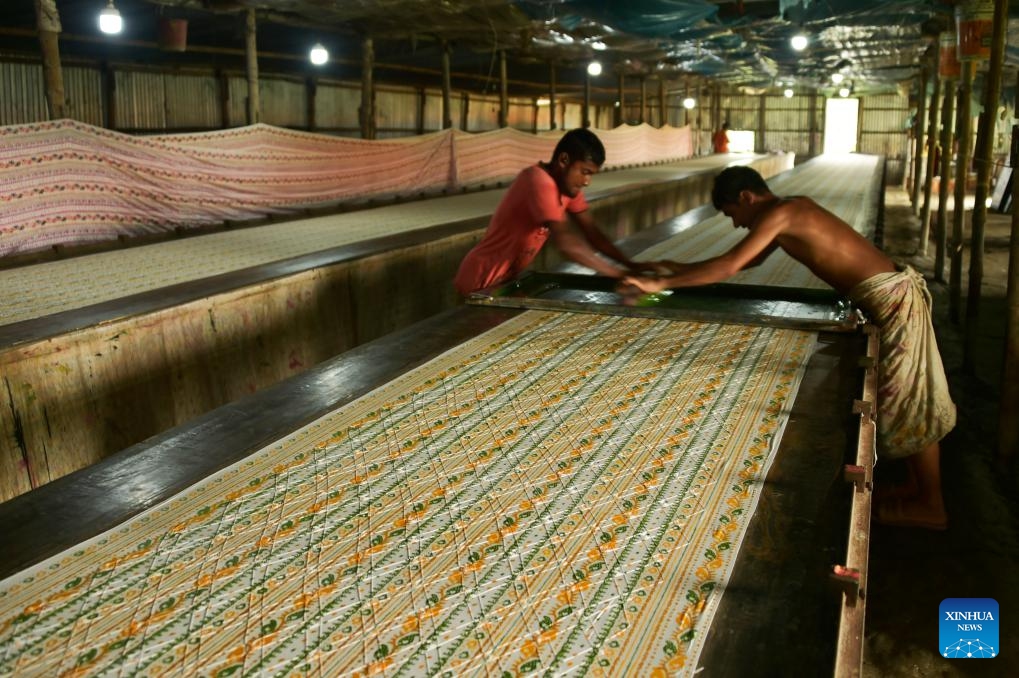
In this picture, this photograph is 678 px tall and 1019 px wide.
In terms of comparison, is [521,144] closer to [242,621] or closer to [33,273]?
[33,273]

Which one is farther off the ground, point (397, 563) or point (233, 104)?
point (233, 104)

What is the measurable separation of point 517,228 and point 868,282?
1648mm

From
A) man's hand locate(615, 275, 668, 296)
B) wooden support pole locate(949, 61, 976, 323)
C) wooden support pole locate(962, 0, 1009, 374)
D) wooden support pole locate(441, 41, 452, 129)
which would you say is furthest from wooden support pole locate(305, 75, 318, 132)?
man's hand locate(615, 275, 668, 296)

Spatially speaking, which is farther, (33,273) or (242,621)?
(33,273)

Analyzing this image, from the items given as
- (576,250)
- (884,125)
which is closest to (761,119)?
(884,125)

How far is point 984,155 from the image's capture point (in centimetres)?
557

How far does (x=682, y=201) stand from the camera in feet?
44.8

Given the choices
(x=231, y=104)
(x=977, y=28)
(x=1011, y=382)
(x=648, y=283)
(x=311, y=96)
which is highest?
(x=311, y=96)

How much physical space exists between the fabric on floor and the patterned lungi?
1127 millimetres

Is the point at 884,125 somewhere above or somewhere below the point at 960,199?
above

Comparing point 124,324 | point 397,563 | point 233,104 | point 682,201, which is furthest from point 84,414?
point 682,201

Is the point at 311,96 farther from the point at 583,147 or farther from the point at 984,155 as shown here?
the point at 583,147

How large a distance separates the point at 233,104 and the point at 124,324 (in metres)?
7.78

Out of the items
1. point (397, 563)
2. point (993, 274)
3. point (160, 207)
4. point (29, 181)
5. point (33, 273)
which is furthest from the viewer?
point (993, 274)
